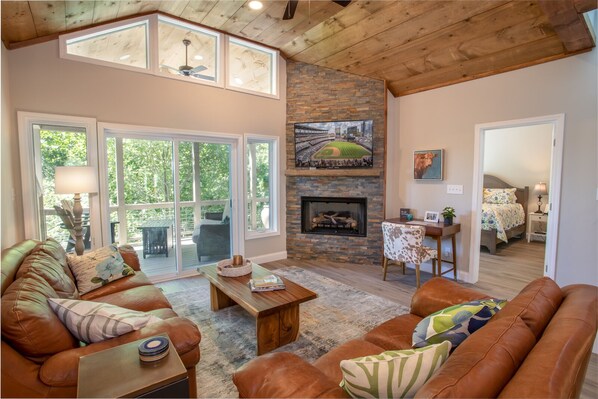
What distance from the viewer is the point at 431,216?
4371 mm

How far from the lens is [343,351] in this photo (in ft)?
5.46

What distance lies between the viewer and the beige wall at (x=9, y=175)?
277cm

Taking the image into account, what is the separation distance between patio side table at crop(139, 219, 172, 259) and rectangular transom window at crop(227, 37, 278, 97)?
229 centimetres

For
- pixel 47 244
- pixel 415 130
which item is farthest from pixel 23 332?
pixel 415 130

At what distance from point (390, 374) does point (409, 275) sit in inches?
146

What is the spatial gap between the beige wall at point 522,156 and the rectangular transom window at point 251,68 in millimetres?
4856

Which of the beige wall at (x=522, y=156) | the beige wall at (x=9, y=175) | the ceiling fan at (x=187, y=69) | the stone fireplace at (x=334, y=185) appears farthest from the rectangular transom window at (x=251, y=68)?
the beige wall at (x=522, y=156)

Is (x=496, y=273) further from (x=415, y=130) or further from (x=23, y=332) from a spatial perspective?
(x=23, y=332)

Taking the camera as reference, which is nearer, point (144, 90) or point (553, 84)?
point (553, 84)

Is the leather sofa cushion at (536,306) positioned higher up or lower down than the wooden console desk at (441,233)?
higher up

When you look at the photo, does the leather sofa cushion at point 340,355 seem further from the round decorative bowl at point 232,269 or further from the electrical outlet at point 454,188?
the electrical outlet at point 454,188

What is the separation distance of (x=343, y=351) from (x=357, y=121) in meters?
3.84

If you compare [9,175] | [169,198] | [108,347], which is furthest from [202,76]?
[108,347]

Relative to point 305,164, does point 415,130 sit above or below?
above
